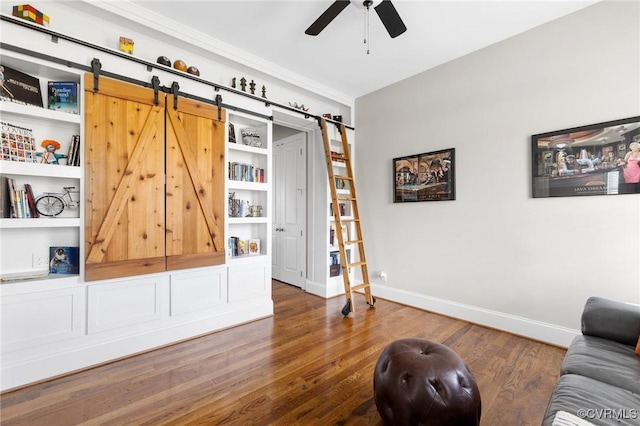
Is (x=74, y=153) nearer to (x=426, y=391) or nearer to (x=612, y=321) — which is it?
(x=426, y=391)

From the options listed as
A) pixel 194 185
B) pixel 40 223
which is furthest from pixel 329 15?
pixel 40 223

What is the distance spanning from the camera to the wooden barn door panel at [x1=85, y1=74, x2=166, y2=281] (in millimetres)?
2238

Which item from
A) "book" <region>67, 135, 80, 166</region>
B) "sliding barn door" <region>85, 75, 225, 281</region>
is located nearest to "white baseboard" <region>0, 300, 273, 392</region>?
"sliding barn door" <region>85, 75, 225, 281</region>

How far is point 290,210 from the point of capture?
4641 mm

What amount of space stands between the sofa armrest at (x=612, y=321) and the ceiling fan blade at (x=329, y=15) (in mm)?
2736

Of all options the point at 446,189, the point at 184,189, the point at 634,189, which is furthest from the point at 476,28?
the point at 184,189

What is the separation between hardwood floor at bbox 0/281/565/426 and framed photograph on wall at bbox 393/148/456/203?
5.06 ft

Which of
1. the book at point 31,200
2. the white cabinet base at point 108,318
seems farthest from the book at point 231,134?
the book at point 31,200

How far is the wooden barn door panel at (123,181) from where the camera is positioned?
88.1 inches

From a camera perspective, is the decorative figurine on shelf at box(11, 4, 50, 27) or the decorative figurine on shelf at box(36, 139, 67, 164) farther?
the decorative figurine on shelf at box(36, 139, 67, 164)

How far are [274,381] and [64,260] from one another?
195cm

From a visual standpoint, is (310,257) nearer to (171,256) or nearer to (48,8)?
(171,256)

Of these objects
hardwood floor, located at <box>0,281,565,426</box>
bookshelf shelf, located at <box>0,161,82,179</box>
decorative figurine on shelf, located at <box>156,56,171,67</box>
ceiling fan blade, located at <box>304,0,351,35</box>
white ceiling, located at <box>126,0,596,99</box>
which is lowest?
hardwood floor, located at <box>0,281,565,426</box>

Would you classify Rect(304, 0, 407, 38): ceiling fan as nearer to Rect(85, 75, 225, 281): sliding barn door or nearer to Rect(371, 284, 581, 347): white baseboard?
Rect(85, 75, 225, 281): sliding barn door
